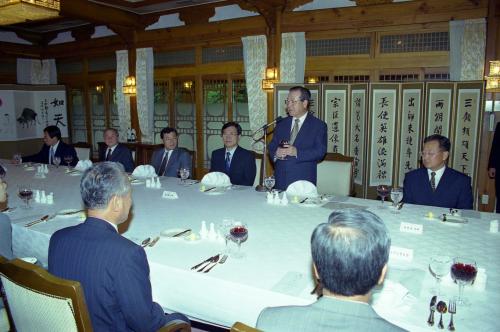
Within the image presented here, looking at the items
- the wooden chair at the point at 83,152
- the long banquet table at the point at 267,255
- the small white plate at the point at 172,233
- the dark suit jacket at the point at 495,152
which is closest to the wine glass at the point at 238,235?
the long banquet table at the point at 267,255

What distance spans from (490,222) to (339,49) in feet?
12.8

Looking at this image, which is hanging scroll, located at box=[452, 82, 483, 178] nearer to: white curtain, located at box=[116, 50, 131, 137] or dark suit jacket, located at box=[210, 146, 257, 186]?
dark suit jacket, located at box=[210, 146, 257, 186]

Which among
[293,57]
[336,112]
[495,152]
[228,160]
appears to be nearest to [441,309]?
[228,160]

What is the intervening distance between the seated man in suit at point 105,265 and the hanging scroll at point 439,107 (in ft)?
14.8

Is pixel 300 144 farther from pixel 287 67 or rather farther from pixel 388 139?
pixel 287 67

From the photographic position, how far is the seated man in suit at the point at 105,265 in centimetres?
143

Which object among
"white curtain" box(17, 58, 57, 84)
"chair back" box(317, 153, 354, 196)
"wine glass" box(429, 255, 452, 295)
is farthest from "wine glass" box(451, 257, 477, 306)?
"white curtain" box(17, 58, 57, 84)

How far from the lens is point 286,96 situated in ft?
19.3

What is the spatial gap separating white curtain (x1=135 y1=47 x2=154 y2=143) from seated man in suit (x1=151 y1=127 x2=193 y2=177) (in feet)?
11.2

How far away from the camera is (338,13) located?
5.46 m

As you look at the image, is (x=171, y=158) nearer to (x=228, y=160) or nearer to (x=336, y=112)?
(x=228, y=160)

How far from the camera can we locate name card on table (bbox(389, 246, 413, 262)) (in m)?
1.86

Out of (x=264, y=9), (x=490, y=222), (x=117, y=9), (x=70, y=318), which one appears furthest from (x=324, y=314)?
(x=117, y=9)

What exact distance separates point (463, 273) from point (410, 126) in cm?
Answer: 406
